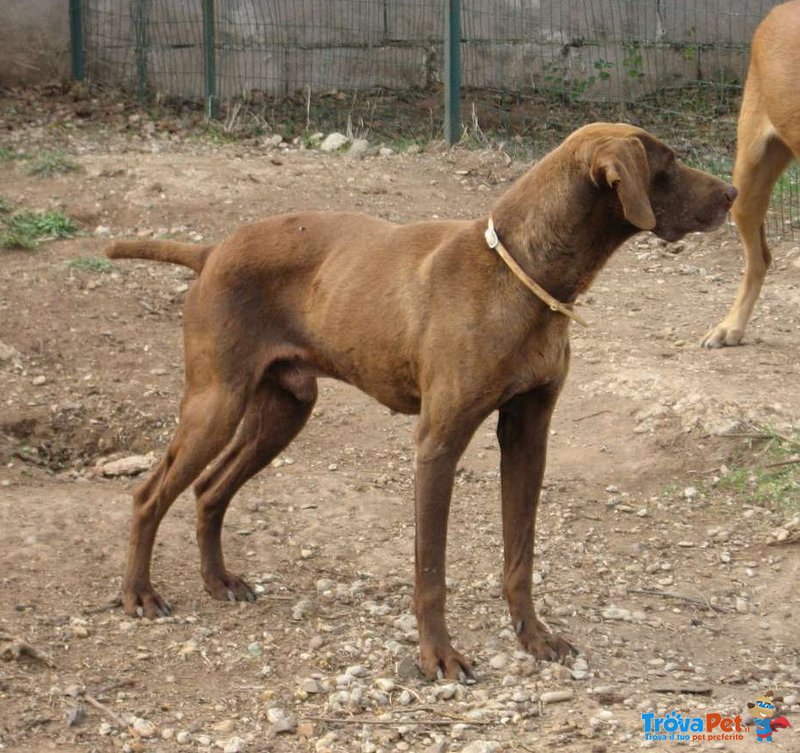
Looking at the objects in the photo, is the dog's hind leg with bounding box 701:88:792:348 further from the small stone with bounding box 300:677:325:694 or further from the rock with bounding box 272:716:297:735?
the rock with bounding box 272:716:297:735

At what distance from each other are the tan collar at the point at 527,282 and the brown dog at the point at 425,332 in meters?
0.03

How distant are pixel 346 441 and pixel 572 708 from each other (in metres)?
2.48

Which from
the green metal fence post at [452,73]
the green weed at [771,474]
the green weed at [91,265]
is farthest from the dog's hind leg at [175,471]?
the green metal fence post at [452,73]

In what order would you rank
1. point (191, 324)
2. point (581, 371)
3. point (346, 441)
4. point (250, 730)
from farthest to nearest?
point (581, 371), point (346, 441), point (191, 324), point (250, 730)

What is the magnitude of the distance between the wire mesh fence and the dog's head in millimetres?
7267

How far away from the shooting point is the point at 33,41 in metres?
11.9

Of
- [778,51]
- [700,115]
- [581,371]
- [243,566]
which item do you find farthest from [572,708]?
[700,115]

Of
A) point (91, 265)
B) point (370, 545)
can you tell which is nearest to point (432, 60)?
point (91, 265)

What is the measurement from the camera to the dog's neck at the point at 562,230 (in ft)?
14.0

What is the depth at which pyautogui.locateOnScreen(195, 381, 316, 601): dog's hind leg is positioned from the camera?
5035 mm

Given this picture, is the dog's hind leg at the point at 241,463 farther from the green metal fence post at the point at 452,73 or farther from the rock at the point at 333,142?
the green metal fence post at the point at 452,73

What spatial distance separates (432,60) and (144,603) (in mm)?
8481

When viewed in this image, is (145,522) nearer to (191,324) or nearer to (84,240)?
(191,324)

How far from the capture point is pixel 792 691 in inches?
175
